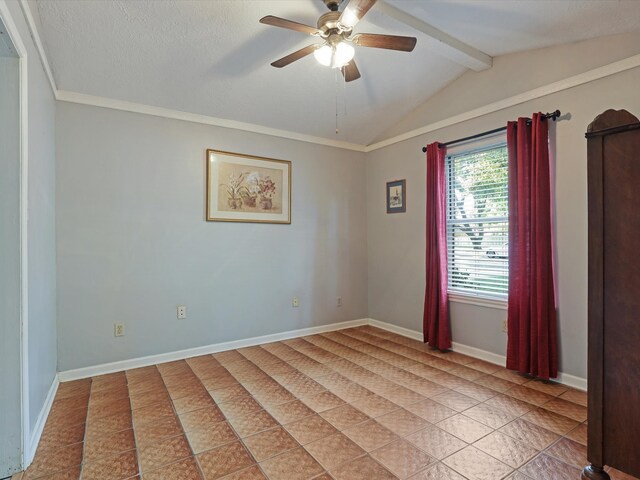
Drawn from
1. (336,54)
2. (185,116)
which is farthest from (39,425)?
(336,54)

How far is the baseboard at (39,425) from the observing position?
5.89 feet

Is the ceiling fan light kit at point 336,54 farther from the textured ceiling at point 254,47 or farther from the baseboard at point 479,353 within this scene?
the baseboard at point 479,353

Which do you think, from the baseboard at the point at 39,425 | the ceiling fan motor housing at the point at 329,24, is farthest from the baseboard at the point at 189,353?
the ceiling fan motor housing at the point at 329,24

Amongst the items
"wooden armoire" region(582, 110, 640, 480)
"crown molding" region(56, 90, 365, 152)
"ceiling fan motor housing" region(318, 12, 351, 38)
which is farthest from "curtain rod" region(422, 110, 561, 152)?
"ceiling fan motor housing" region(318, 12, 351, 38)

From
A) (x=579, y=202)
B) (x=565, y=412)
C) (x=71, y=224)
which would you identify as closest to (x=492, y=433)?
(x=565, y=412)

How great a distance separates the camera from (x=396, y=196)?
4219 mm

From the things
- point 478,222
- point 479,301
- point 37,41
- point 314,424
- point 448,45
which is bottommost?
point 314,424

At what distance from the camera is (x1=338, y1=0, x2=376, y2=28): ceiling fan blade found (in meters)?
1.81

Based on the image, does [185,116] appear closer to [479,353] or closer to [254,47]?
[254,47]

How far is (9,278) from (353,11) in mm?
2299

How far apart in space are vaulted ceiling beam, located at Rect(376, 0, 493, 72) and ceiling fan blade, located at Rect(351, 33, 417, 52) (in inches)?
15.2

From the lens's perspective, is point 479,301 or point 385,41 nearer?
point 385,41

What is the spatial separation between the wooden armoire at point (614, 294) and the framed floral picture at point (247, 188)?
2.98 meters

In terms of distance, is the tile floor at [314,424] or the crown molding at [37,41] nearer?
the tile floor at [314,424]
